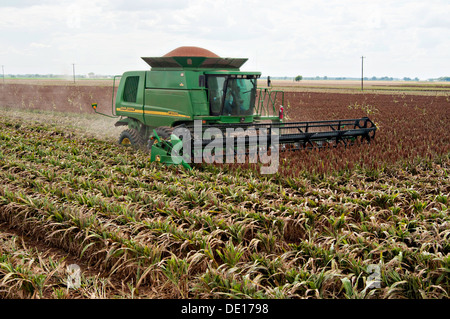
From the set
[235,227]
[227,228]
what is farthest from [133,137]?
[235,227]

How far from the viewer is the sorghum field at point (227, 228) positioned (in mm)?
3975

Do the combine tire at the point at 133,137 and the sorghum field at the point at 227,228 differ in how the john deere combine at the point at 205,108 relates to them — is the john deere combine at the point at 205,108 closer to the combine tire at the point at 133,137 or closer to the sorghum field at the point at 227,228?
the combine tire at the point at 133,137

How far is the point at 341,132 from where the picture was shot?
1066cm

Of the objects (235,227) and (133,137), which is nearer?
(235,227)

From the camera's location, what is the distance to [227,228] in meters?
5.25

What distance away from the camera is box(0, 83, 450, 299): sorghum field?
397 cm

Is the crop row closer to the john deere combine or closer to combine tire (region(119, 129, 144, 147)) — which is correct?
the john deere combine

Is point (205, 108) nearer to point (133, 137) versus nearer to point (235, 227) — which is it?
point (133, 137)

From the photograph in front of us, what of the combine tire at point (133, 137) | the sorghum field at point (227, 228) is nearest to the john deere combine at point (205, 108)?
the combine tire at point (133, 137)

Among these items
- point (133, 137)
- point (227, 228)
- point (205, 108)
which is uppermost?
point (205, 108)

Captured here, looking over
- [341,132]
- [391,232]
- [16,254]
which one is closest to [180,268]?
[16,254]

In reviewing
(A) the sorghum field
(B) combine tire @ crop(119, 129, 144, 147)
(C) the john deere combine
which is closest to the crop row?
(A) the sorghum field

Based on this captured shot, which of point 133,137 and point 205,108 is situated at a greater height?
point 205,108
